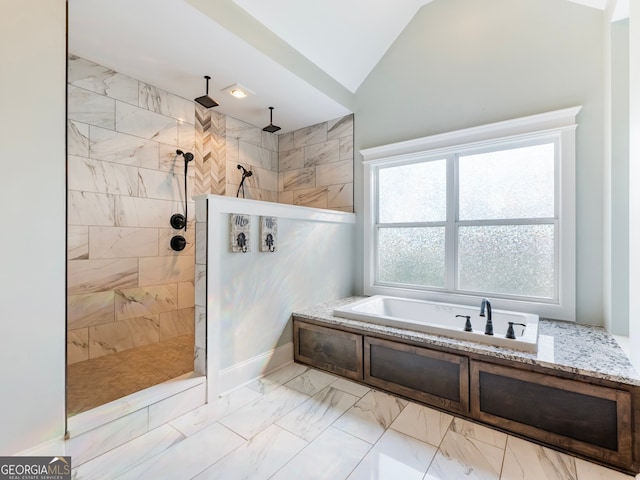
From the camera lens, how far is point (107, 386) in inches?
81.7

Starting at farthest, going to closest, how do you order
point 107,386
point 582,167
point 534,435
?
point 582,167
point 107,386
point 534,435

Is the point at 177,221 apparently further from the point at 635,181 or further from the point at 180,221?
the point at 635,181

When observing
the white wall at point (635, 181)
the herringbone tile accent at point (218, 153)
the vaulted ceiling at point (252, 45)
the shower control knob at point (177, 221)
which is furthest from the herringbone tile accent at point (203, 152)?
the white wall at point (635, 181)

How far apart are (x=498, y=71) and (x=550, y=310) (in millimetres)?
2106

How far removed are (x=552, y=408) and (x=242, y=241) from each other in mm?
2181

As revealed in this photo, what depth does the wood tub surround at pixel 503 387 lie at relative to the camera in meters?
1.51

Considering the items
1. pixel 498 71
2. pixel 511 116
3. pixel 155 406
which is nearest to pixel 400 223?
pixel 511 116

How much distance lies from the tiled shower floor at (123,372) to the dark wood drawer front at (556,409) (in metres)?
2.09

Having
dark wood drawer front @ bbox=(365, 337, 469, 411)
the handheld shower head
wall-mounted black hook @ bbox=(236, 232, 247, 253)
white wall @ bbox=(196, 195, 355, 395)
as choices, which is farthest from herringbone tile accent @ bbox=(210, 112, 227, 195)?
dark wood drawer front @ bbox=(365, 337, 469, 411)

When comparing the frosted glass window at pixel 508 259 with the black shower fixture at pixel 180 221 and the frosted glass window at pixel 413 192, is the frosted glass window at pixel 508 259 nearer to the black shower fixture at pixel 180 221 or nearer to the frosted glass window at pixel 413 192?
the frosted glass window at pixel 413 192

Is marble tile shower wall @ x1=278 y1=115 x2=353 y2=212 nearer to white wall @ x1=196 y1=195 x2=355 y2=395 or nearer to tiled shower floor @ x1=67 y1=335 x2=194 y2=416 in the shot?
white wall @ x1=196 y1=195 x2=355 y2=395

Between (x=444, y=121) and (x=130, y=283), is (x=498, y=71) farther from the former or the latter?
(x=130, y=283)

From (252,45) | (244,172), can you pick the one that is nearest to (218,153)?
(244,172)

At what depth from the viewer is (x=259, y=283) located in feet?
8.17
